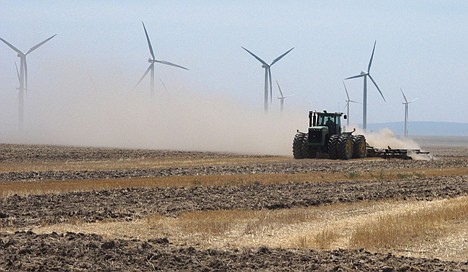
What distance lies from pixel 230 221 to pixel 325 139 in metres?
40.5

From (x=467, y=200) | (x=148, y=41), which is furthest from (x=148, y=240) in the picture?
(x=148, y=41)

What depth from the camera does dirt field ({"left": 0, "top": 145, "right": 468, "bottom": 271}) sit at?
56.6 feet

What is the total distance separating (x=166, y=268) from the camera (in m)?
16.6

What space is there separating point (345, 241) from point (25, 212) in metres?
10.2

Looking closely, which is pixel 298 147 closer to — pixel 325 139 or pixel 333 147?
pixel 325 139

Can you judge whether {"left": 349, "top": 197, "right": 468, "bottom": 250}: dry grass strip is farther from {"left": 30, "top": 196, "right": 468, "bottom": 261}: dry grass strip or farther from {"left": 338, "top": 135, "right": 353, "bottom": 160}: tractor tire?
{"left": 338, "top": 135, "right": 353, "bottom": 160}: tractor tire

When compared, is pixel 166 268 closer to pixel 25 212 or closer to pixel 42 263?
pixel 42 263

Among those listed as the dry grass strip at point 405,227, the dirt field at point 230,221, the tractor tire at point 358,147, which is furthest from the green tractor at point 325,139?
the dry grass strip at point 405,227

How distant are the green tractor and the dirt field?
1912 centimetres

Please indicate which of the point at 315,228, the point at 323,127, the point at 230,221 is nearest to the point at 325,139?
the point at 323,127

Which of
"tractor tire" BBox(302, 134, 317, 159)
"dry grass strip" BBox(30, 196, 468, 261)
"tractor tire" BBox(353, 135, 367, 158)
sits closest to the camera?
"dry grass strip" BBox(30, 196, 468, 261)

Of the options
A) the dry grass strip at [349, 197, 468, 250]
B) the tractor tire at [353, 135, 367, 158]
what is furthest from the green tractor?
the dry grass strip at [349, 197, 468, 250]

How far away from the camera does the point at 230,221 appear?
2411 centimetres

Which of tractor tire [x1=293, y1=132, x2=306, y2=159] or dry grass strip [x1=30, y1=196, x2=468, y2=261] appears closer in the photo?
dry grass strip [x1=30, y1=196, x2=468, y2=261]
